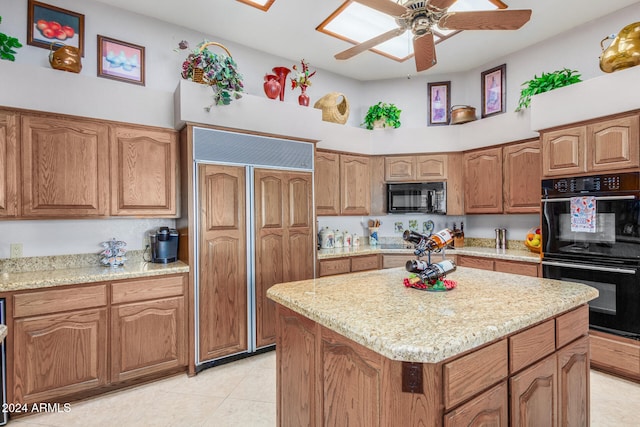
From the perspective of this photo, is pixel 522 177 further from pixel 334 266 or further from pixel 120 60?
pixel 120 60

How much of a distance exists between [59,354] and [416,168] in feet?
12.8

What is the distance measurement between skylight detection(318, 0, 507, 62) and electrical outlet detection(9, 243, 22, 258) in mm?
3192

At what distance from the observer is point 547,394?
4.86 ft

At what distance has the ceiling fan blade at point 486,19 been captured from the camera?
1.80 m

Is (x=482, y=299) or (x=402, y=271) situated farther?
(x=402, y=271)

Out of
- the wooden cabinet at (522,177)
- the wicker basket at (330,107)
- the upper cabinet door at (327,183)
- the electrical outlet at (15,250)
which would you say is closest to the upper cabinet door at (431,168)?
the wooden cabinet at (522,177)

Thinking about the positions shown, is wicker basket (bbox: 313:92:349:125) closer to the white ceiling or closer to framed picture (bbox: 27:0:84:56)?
the white ceiling

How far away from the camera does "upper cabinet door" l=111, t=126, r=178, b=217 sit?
2.70 metres

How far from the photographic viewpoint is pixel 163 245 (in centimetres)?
287

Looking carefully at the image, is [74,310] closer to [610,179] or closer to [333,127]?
[333,127]

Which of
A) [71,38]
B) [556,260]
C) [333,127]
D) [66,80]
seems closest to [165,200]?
[66,80]

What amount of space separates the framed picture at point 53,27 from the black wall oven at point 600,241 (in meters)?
4.35

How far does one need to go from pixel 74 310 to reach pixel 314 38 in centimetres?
321

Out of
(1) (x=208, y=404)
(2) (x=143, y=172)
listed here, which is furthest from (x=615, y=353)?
(2) (x=143, y=172)
